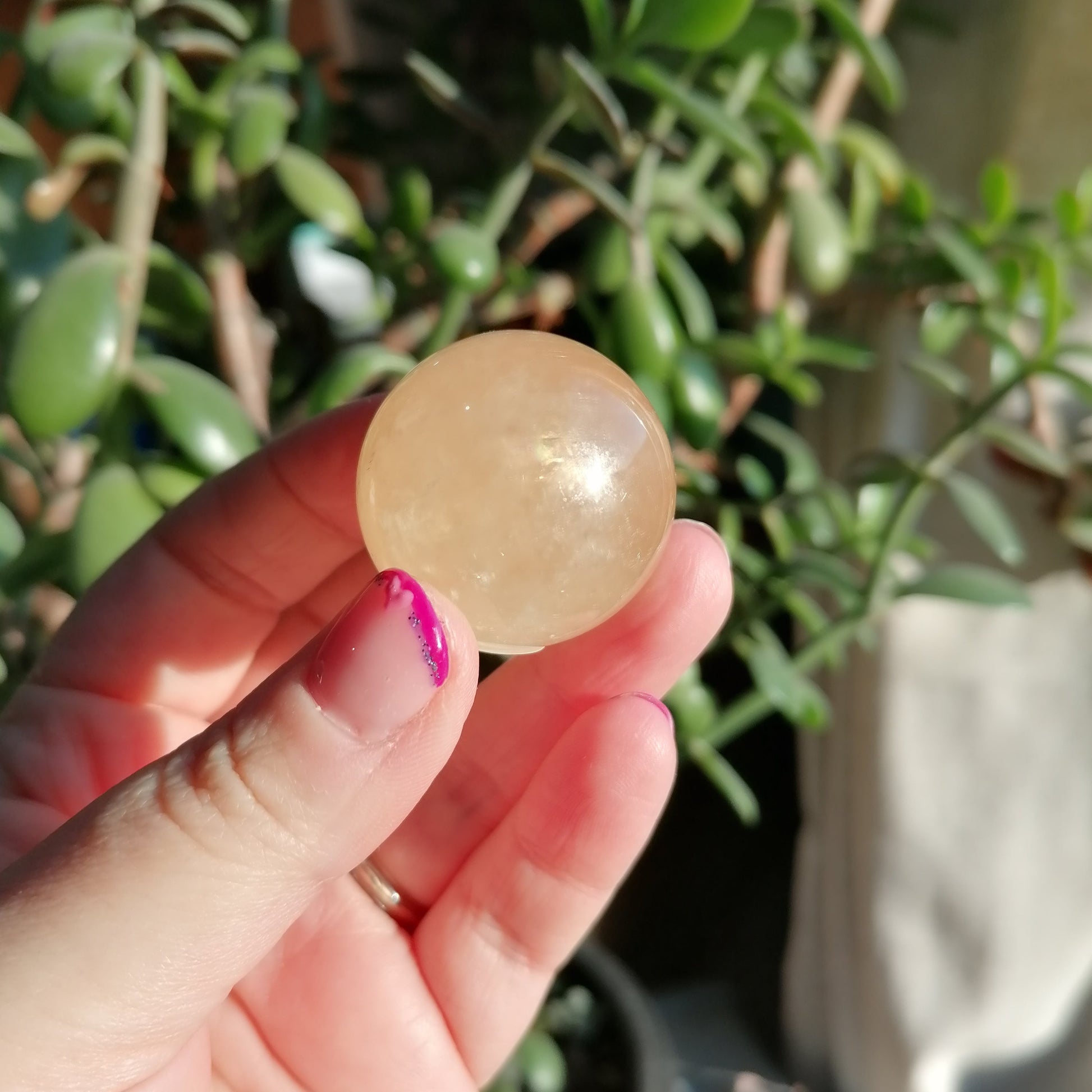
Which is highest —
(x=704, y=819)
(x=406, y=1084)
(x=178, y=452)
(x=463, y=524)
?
(x=463, y=524)

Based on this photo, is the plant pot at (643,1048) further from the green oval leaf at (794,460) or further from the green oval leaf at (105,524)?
the green oval leaf at (105,524)

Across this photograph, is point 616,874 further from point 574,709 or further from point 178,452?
point 178,452

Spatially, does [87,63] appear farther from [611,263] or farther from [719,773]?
[719,773]

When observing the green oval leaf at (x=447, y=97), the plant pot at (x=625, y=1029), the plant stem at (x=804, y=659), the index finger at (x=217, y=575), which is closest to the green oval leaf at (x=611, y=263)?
the green oval leaf at (x=447, y=97)

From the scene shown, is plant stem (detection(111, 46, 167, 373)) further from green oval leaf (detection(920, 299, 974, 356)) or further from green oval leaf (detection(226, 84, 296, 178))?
green oval leaf (detection(920, 299, 974, 356))

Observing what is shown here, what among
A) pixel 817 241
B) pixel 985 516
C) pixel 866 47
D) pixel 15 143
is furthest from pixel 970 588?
pixel 15 143

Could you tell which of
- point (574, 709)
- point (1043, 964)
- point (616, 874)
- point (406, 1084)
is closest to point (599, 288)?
point (574, 709)
